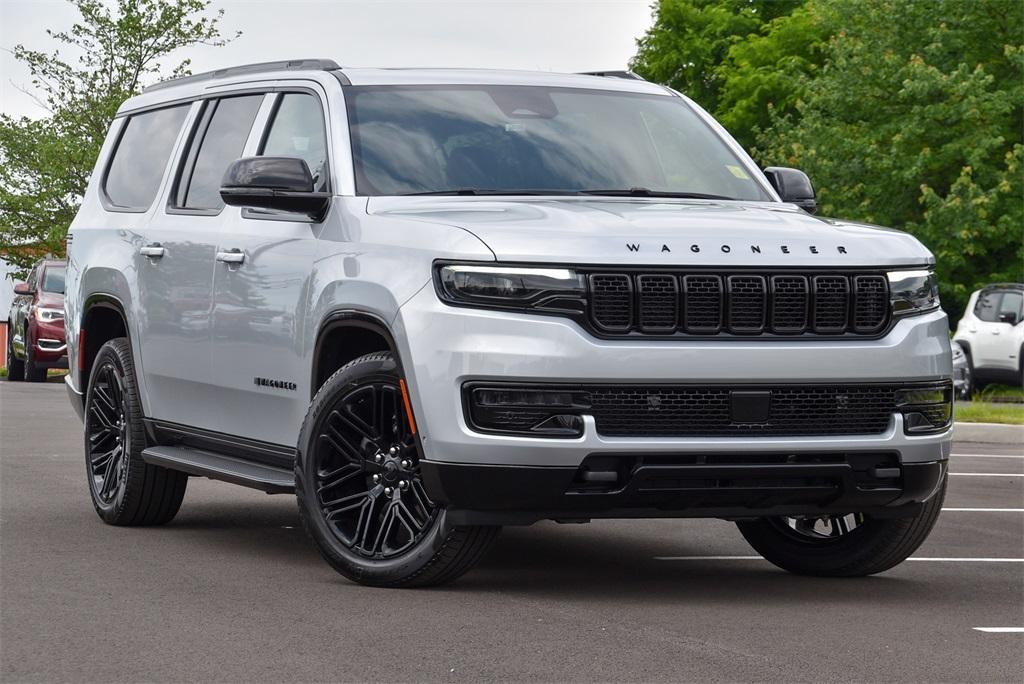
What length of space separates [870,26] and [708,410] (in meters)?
32.5

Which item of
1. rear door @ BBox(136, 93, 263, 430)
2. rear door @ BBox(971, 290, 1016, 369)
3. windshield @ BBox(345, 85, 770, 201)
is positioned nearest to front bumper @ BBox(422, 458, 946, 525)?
windshield @ BBox(345, 85, 770, 201)

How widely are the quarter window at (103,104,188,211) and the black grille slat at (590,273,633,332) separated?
3.53 m

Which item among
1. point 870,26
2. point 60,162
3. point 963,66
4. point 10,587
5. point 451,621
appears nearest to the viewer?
point 451,621

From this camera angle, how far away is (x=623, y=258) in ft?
21.7

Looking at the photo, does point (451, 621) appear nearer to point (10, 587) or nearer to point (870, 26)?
point (10, 587)

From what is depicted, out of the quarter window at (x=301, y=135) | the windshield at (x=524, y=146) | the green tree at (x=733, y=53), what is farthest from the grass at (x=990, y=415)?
the green tree at (x=733, y=53)

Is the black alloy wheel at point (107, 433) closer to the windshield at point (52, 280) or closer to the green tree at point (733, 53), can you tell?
the windshield at point (52, 280)

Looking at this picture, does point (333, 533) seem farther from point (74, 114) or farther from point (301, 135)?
point (74, 114)

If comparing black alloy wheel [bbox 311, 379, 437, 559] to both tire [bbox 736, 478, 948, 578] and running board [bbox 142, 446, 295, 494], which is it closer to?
→ running board [bbox 142, 446, 295, 494]

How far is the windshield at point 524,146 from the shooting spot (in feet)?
25.4

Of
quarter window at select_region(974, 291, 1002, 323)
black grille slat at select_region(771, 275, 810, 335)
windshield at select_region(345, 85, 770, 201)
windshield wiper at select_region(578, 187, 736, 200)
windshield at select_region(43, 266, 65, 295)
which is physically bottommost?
windshield at select_region(43, 266, 65, 295)

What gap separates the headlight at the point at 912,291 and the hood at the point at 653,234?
0.16ft

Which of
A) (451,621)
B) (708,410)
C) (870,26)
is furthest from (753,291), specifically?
(870,26)

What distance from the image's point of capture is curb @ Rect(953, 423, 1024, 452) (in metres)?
18.9
